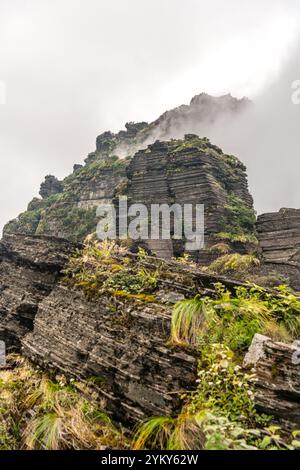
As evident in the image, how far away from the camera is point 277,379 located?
366 cm

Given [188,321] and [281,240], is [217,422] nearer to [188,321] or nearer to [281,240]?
[188,321]

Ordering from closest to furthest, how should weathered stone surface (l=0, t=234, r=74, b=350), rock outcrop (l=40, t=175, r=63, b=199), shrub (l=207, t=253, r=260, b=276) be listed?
1. weathered stone surface (l=0, t=234, r=74, b=350)
2. shrub (l=207, t=253, r=260, b=276)
3. rock outcrop (l=40, t=175, r=63, b=199)

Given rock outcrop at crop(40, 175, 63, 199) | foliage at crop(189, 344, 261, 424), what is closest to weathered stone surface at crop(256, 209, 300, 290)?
foliage at crop(189, 344, 261, 424)

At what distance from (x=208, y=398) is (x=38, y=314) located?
462cm

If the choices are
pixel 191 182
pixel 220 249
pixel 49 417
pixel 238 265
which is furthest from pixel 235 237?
pixel 49 417

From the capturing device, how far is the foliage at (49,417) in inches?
155

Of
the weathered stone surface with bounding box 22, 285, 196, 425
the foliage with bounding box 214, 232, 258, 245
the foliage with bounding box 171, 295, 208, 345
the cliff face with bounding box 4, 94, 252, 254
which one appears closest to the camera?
the weathered stone surface with bounding box 22, 285, 196, 425

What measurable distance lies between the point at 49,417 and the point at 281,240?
53.1 ft

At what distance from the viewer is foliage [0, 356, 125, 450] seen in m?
3.93

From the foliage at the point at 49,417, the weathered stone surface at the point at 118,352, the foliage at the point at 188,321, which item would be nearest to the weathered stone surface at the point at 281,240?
the foliage at the point at 188,321

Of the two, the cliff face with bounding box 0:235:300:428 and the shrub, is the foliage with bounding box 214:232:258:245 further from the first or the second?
the cliff face with bounding box 0:235:300:428

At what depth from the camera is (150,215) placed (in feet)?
108

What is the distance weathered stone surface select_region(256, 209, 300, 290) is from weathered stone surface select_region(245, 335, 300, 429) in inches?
508
